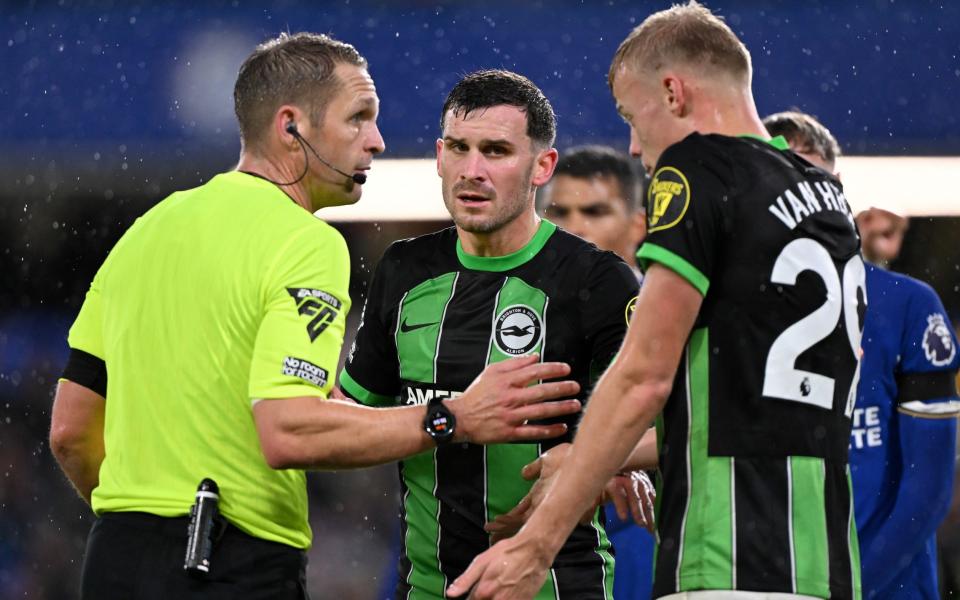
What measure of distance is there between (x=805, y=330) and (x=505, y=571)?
0.84 m

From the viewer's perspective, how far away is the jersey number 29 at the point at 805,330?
2.79 metres

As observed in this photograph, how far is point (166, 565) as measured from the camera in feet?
9.47

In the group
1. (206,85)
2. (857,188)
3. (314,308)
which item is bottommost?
(314,308)

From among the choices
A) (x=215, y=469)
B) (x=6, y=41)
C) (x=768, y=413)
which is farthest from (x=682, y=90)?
(x=6, y=41)

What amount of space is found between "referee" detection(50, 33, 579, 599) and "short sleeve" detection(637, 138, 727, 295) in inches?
22.8

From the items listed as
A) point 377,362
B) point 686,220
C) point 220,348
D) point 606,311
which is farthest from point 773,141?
point 377,362

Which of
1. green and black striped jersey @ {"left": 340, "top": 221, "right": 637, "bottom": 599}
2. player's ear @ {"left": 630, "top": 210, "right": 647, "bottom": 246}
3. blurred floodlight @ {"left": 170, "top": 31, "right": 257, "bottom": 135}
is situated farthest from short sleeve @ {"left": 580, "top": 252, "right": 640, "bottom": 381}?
blurred floodlight @ {"left": 170, "top": 31, "right": 257, "bottom": 135}

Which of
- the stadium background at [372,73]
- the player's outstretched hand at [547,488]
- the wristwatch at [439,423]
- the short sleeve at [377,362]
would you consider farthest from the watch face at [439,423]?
the stadium background at [372,73]

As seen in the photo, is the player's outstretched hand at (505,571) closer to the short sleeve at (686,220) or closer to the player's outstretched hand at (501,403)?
the player's outstretched hand at (501,403)

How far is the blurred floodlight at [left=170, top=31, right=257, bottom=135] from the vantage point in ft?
30.4

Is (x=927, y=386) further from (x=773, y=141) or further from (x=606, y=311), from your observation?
(x=773, y=141)

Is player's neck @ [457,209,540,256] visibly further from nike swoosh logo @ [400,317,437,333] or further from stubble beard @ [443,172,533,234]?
nike swoosh logo @ [400,317,437,333]

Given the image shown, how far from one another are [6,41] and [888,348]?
7.02 m

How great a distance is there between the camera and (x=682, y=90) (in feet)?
9.82
